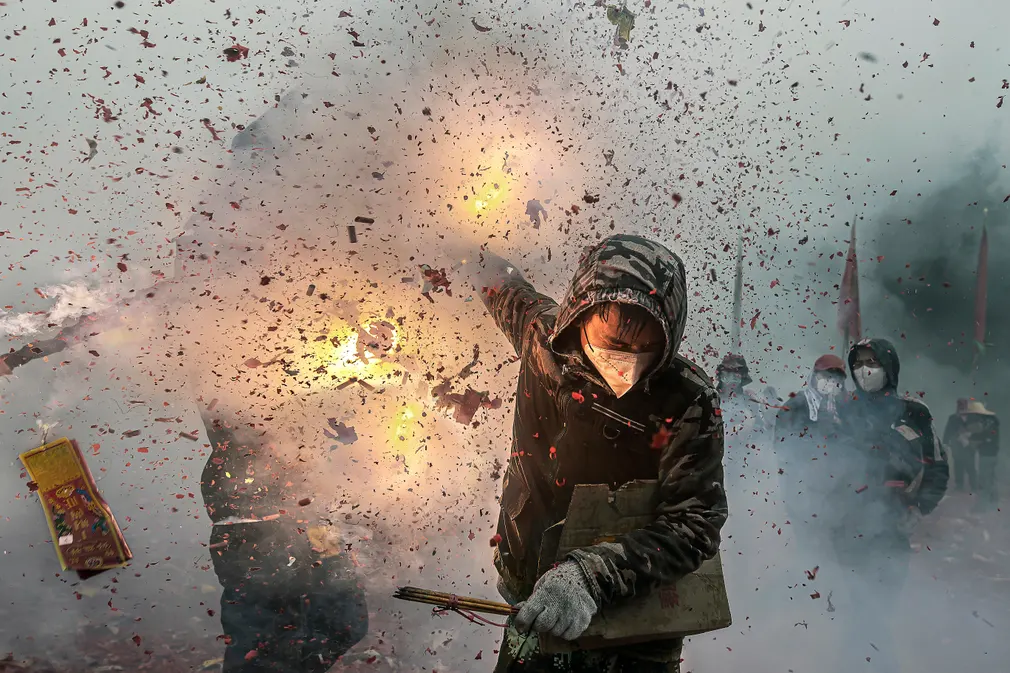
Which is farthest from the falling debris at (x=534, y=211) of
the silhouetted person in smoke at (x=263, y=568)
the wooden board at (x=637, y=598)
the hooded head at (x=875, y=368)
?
the hooded head at (x=875, y=368)

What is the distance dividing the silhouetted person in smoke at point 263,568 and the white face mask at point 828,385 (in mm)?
3829

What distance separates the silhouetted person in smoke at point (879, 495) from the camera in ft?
17.6

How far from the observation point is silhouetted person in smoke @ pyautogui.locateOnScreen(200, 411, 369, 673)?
Result: 15.3ft

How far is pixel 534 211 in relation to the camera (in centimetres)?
460

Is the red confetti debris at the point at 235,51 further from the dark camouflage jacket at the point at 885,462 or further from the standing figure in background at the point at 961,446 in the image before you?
the standing figure in background at the point at 961,446

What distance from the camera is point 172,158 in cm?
453

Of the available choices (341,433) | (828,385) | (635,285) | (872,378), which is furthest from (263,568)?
(872,378)

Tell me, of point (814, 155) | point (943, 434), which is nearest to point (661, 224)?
point (814, 155)

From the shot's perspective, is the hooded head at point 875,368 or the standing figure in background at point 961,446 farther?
the standing figure in background at point 961,446

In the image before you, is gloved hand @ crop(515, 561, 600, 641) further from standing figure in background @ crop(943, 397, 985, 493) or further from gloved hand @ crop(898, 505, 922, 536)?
standing figure in background @ crop(943, 397, 985, 493)

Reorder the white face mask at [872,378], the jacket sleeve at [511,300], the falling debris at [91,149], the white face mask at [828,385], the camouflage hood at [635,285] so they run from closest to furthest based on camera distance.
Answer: the camouflage hood at [635,285] < the jacket sleeve at [511,300] < the falling debris at [91,149] < the white face mask at [872,378] < the white face mask at [828,385]

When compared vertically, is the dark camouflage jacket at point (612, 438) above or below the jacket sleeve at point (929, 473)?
above

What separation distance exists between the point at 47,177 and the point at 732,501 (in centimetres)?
526

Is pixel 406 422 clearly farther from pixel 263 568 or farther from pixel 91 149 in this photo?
pixel 91 149
